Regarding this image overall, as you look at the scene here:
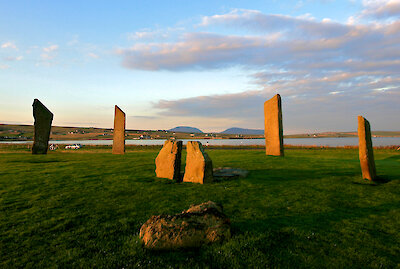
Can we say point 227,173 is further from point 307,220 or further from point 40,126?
point 40,126

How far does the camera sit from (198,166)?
1355cm

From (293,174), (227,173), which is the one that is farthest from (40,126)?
(293,174)

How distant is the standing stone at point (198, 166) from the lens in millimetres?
13344

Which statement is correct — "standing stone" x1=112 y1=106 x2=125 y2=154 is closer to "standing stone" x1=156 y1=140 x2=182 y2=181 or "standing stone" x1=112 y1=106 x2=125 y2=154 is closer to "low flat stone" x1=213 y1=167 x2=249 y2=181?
"standing stone" x1=156 y1=140 x2=182 y2=181

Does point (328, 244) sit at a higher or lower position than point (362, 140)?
lower

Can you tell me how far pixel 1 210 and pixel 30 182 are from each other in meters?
4.65

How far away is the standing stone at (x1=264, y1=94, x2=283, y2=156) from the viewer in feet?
81.1

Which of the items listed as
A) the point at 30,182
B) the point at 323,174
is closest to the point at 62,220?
the point at 30,182

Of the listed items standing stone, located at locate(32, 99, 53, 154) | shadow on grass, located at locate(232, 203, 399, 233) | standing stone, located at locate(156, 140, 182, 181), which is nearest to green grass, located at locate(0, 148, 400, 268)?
shadow on grass, located at locate(232, 203, 399, 233)

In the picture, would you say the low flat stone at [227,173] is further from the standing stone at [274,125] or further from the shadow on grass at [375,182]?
the standing stone at [274,125]

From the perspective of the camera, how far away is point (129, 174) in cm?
1550

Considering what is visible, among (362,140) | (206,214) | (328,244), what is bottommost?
(328,244)

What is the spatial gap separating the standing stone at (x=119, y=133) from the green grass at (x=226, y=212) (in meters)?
14.7

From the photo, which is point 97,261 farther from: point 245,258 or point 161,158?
point 161,158
